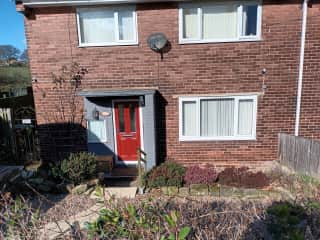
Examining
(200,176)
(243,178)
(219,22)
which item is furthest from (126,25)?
(243,178)

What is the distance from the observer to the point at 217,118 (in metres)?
7.66

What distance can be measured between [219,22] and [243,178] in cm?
479


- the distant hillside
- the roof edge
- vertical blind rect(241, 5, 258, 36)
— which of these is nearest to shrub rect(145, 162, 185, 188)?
vertical blind rect(241, 5, 258, 36)

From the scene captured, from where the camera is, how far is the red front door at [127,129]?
25.6 ft

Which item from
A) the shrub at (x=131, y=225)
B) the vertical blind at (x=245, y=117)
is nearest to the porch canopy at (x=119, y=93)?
the vertical blind at (x=245, y=117)

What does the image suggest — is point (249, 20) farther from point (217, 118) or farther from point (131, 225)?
point (131, 225)

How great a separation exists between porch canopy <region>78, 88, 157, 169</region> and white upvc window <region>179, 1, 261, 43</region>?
219cm

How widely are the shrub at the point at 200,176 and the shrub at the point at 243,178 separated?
0.97 ft

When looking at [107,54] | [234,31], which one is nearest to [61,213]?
[107,54]

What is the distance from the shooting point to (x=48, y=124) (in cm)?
775

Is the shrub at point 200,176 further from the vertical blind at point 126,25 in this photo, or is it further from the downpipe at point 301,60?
the vertical blind at point 126,25

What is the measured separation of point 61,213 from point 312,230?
160 inches

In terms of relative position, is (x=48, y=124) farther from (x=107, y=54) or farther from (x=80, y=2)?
(x=80, y=2)

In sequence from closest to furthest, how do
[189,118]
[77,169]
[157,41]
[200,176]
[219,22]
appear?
[77,169]
[200,176]
[157,41]
[219,22]
[189,118]
